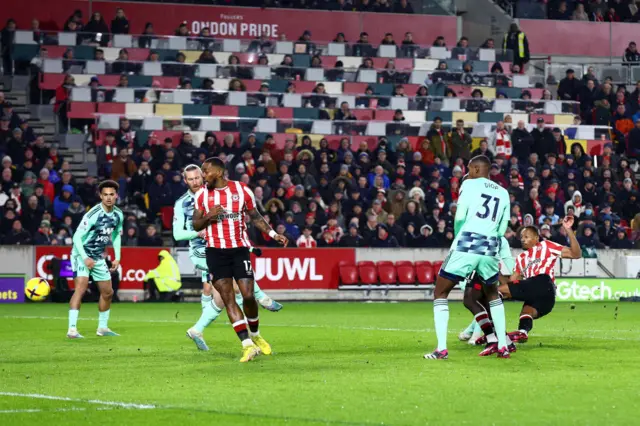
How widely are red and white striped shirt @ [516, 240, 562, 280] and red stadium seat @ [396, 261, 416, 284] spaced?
14.4 m

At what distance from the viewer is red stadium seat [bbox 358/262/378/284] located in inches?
1233

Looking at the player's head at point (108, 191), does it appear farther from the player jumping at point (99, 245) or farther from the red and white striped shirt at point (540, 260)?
the red and white striped shirt at point (540, 260)

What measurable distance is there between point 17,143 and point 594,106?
19.3 meters

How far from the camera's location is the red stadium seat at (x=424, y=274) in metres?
31.6

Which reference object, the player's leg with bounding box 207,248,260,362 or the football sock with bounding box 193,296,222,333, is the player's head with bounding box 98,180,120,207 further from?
the player's leg with bounding box 207,248,260,362

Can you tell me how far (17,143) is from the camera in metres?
31.5

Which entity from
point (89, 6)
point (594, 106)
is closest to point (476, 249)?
point (594, 106)

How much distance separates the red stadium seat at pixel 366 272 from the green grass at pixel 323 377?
423 inches

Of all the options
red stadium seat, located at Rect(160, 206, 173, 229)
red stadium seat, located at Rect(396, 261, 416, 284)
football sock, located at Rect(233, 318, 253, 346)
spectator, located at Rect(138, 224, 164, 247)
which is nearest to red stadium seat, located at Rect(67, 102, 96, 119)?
red stadium seat, located at Rect(160, 206, 173, 229)

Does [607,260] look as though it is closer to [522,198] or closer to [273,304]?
[522,198]

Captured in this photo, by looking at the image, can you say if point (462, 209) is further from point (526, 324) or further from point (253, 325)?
point (526, 324)

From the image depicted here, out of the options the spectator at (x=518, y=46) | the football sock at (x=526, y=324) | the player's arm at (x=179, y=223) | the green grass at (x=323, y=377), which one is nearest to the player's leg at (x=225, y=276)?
the green grass at (x=323, y=377)

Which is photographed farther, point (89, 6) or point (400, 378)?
point (89, 6)

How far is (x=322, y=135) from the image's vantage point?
35438mm
